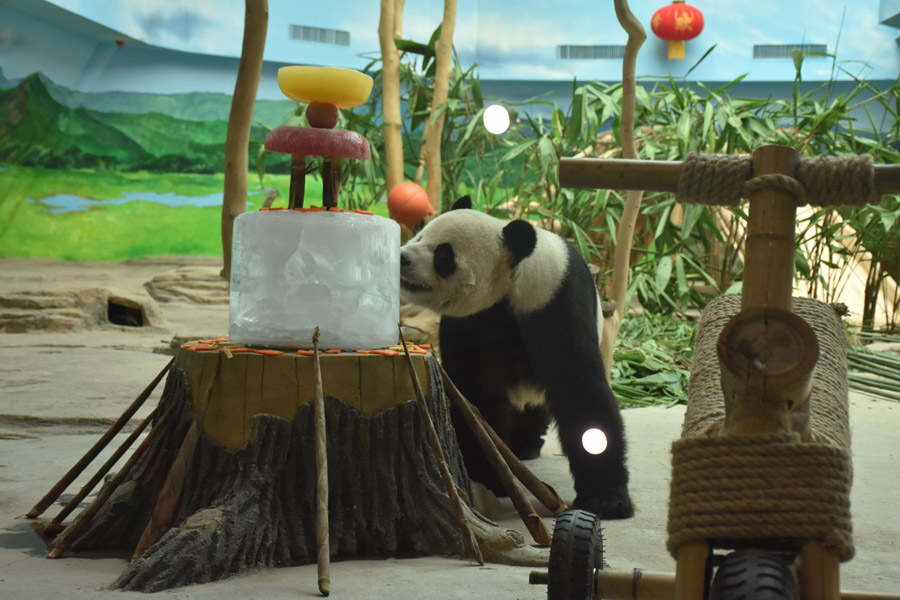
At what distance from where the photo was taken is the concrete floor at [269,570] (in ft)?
4.77

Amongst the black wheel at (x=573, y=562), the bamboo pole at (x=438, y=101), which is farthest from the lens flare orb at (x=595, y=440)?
the bamboo pole at (x=438, y=101)

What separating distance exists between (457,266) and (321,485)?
0.84 metres

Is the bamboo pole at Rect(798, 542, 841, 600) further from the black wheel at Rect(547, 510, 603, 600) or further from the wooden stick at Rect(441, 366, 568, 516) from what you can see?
the wooden stick at Rect(441, 366, 568, 516)

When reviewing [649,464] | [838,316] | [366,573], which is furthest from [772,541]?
[649,464]

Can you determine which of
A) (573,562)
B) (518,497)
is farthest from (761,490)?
(518,497)

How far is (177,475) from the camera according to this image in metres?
1.65

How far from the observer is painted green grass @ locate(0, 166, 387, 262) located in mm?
9695

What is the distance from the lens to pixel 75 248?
9.91 meters

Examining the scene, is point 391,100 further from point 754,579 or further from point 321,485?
point 754,579

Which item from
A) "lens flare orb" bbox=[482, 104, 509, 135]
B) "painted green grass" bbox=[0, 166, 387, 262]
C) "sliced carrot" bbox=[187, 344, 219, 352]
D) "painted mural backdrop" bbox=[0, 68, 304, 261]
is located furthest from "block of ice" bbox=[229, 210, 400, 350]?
"painted mural backdrop" bbox=[0, 68, 304, 261]

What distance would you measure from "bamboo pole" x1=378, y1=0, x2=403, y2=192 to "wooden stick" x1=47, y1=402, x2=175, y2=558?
10.9 ft

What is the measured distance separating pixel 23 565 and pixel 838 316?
151 cm

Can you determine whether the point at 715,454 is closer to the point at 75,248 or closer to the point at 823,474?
the point at 823,474

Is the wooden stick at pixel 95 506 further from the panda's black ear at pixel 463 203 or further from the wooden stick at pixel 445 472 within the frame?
the panda's black ear at pixel 463 203
